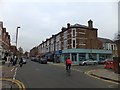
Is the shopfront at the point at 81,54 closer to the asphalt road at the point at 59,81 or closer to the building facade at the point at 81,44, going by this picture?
the building facade at the point at 81,44

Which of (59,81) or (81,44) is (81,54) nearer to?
(81,44)

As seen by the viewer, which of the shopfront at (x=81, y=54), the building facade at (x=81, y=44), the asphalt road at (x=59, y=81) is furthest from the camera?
the building facade at (x=81, y=44)

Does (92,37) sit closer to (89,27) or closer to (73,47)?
(89,27)

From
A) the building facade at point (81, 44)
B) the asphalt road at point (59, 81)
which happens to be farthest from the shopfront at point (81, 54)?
A: the asphalt road at point (59, 81)

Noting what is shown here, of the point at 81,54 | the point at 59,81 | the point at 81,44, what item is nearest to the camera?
the point at 59,81

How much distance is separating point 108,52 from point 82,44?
36.7 ft

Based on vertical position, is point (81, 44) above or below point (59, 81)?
above

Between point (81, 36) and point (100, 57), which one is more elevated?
point (81, 36)

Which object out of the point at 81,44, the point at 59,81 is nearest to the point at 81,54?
the point at 81,44

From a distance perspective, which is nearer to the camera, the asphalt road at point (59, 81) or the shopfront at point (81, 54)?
the asphalt road at point (59, 81)

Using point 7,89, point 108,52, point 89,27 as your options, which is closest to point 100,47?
point 108,52

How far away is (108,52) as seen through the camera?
66000 mm

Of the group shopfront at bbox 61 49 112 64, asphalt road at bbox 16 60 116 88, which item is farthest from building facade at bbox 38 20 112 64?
asphalt road at bbox 16 60 116 88

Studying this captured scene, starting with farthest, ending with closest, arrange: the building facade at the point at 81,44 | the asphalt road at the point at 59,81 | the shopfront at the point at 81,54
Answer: the building facade at the point at 81,44 → the shopfront at the point at 81,54 → the asphalt road at the point at 59,81
